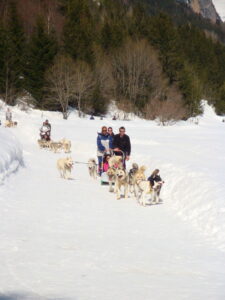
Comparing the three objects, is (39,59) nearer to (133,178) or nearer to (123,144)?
(123,144)

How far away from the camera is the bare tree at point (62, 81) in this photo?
36.2 m

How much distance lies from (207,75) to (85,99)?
123 feet

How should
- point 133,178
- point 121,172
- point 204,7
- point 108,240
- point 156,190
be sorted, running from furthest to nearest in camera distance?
point 204,7 < point 121,172 < point 133,178 < point 156,190 < point 108,240

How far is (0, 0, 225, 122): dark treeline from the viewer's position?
36688mm

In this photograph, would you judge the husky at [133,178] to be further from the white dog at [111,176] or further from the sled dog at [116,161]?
the sled dog at [116,161]

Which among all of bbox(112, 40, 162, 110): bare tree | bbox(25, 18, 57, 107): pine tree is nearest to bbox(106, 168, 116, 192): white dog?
bbox(25, 18, 57, 107): pine tree

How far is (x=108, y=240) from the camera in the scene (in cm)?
509

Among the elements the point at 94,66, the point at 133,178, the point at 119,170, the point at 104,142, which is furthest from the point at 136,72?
the point at 133,178

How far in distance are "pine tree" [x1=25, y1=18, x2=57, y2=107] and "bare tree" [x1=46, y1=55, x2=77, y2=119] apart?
123 cm

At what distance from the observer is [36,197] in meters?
7.43

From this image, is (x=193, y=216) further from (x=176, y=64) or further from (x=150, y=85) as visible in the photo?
(x=176, y=64)

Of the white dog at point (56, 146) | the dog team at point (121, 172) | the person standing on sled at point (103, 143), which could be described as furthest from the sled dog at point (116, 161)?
the white dog at point (56, 146)

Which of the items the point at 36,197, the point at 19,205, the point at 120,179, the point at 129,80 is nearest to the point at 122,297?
the point at 19,205

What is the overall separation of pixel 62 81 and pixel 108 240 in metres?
32.6
